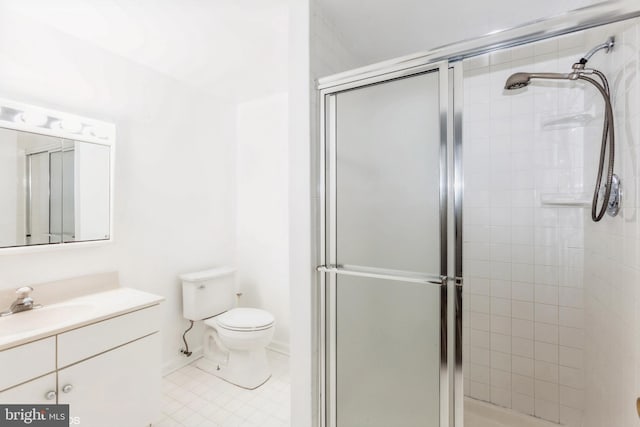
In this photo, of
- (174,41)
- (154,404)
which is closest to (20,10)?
(174,41)

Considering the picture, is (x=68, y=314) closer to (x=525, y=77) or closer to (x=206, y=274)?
(x=206, y=274)

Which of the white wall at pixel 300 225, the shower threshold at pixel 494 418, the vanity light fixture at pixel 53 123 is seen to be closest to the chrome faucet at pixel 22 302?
the vanity light fixture at pixel 53 123

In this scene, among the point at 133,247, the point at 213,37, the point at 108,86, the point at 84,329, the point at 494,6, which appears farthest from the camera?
the point at 133,247

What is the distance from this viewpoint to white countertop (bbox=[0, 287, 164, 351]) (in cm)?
129

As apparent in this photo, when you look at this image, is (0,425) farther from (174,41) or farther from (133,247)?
(174,41)

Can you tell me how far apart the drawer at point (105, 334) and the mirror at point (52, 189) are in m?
0.64

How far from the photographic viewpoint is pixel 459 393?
1.17 m

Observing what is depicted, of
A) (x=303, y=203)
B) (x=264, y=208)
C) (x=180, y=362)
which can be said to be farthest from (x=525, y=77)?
(x=180, y=362)

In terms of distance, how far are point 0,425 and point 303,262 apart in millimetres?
1407

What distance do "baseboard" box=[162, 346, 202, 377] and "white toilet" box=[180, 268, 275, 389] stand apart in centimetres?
7

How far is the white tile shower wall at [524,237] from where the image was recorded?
Answer: 1.76 m

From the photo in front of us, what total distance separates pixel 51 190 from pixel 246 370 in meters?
1.75

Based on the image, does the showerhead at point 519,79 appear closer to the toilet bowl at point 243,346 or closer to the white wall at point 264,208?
the white wall at point 264,208

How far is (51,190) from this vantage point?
5.74 ft
